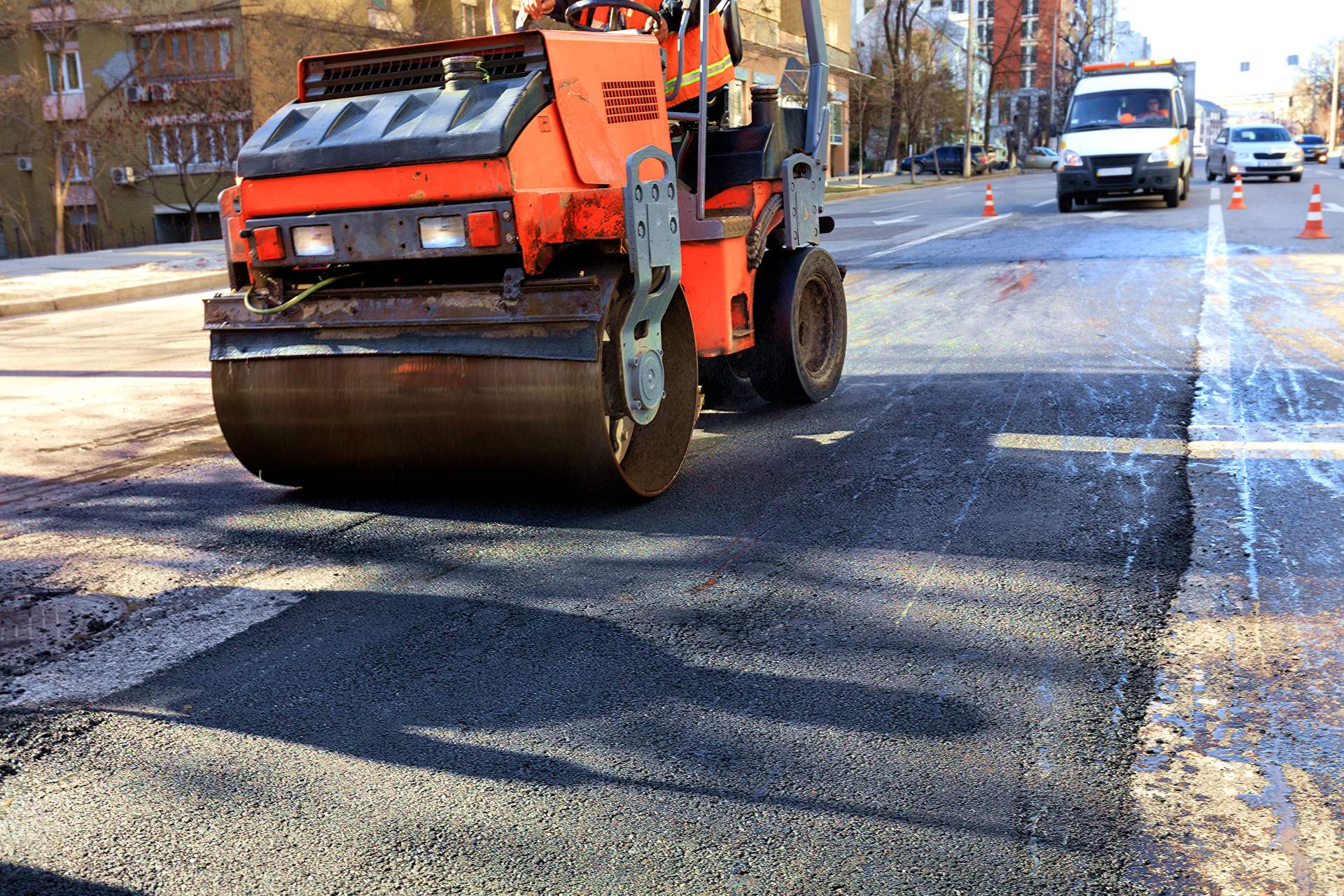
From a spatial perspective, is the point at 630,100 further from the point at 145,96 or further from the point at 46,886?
the point at 145,96

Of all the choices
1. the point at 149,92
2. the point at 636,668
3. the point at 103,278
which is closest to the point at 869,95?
the point at 149,92

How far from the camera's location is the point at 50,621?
13.9 feet

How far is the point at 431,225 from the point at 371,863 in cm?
285

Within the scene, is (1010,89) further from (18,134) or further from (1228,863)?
(1228,863)

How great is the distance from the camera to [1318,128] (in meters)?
132

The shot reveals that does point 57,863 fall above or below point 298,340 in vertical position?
below

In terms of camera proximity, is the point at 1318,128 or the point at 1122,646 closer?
the point at 1122,646

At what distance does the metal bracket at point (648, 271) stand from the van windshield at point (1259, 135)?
35026mm

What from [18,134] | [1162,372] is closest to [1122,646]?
[1162,372]

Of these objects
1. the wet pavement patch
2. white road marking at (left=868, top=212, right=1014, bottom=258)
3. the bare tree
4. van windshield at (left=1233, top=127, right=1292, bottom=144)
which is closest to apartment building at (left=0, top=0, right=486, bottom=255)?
white road marking at (left=868, top=212, right=1014, bottom=258)

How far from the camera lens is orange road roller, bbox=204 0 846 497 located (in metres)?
4.88

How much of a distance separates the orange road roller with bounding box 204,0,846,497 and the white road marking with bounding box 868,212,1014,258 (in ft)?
38.2

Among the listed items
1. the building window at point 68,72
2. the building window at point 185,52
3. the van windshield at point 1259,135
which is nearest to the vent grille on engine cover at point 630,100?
the building window at point 185,52

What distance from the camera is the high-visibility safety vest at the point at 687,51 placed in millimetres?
6238
